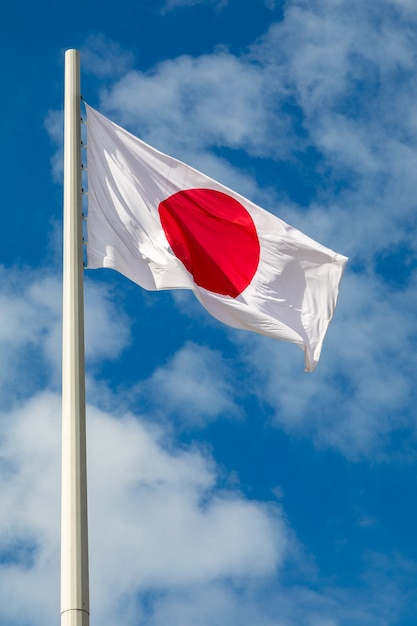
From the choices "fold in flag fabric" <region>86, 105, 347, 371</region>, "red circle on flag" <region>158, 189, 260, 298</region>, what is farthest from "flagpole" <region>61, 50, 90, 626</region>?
"red circle on flag" <region>158, 189, 260, 298</region>

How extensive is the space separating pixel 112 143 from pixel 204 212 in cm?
213

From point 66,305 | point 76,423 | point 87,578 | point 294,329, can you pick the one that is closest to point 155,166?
point 294,329

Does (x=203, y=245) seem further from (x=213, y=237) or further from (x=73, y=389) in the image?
(x=73, y=389)

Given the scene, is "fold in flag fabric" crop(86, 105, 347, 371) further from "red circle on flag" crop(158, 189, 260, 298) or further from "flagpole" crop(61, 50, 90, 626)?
"flagpole" crop(61, 50, 90, 626)

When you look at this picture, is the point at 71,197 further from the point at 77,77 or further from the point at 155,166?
the point at 155,166

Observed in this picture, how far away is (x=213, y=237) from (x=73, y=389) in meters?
6.40

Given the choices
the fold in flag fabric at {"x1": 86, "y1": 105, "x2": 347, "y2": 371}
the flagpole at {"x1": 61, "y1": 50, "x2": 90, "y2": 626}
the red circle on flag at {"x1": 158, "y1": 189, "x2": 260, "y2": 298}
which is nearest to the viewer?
the flagpole at {"x1": 61, "y1": 50, "x2": 90, "y2": 626}

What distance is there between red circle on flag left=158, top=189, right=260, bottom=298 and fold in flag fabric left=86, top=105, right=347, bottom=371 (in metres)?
0.02

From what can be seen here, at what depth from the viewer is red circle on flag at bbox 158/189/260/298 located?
18469mm

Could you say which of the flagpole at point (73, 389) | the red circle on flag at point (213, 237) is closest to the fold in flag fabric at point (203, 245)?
the red circle on flag at point (213, 237)

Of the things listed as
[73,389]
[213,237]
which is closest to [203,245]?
[213,237]

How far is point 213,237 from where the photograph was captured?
63.1ft

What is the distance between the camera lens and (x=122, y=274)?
1727 centimetres

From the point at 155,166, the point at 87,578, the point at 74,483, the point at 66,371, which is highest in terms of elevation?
the point at 155,166
